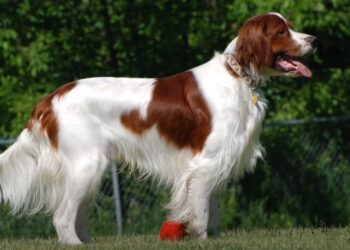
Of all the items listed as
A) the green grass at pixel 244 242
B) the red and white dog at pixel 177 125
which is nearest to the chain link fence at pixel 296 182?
the green grass at pixel 244 242

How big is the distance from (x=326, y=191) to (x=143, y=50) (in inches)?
104

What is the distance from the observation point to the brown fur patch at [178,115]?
299 inches

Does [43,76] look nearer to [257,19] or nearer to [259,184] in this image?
[259,184]

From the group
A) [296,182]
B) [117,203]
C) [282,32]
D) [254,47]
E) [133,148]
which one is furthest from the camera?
[296,182]

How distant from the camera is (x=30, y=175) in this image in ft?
26.1

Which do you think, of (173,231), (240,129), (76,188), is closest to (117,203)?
(173,231)

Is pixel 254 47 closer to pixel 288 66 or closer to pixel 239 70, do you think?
pixel 239 70

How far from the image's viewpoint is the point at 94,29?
38.0ft

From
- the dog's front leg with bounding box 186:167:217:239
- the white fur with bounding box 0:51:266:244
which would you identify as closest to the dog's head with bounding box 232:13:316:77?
the white fur with bounding box 0:51:266:244

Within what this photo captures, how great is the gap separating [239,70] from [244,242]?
1315 millimetres

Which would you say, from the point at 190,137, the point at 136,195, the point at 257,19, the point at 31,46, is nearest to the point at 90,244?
the point at 190,137

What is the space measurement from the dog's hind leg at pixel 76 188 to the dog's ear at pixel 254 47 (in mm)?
1309

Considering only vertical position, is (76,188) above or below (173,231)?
above

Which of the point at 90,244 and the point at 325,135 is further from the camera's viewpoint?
the point at 325,135
